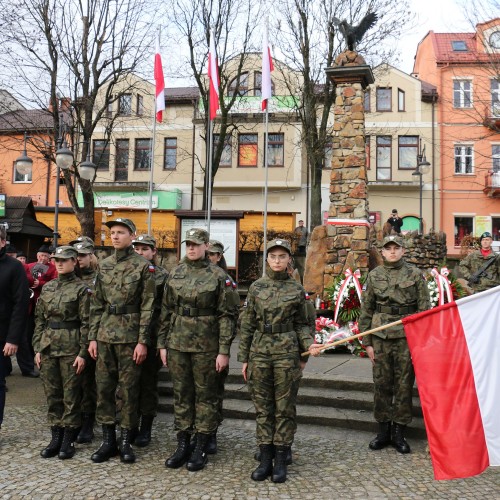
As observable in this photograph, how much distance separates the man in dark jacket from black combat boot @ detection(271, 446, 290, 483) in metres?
2.75

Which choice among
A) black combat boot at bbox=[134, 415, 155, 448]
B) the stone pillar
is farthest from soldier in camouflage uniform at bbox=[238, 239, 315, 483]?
the stone pillar

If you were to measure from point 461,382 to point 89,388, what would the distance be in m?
3.52

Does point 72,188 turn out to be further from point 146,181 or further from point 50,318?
point 146,181

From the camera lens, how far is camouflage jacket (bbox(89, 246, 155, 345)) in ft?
16.0

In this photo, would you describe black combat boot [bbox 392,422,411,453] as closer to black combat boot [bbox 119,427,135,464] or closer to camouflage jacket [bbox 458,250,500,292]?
black combat boot [bbox 119,427,135,464]

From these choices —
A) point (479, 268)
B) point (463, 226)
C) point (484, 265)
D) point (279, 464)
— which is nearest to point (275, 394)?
point (279, 464)

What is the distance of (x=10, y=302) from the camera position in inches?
210

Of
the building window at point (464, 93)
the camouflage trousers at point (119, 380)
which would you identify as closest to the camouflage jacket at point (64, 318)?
the camouflage trousers at point (119, 380)

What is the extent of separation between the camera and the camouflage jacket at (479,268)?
8.84 meters

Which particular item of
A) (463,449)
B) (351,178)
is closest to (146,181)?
(351,178)

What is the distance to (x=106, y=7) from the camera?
16266mm

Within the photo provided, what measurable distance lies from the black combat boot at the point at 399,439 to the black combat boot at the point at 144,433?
7.97 feet

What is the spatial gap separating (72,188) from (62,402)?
12500mm

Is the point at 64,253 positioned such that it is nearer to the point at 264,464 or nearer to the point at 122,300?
the point at 122,300
